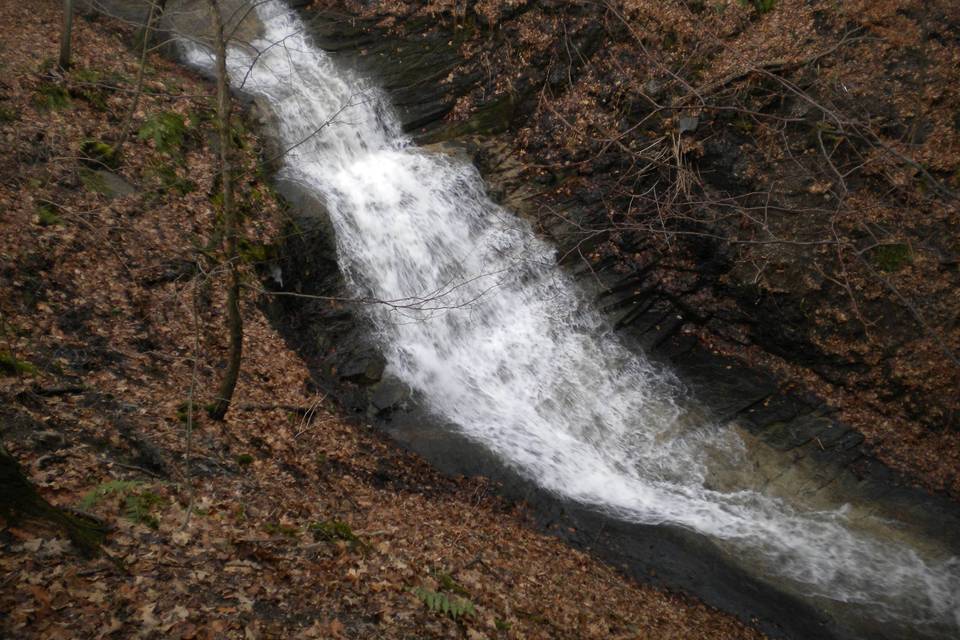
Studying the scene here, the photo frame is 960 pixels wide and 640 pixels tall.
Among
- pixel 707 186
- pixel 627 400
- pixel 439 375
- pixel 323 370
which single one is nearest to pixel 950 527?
pixel 627 400

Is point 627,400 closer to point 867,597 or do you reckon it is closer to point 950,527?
point 867,597

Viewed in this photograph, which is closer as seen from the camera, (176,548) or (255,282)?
(176,548)

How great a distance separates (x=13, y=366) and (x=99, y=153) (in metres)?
4.76

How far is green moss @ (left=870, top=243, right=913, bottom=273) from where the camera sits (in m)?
10.6

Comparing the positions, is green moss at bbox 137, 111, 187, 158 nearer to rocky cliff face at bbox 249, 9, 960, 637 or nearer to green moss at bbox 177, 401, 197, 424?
rocky cliff face at bbox 249, 9, 960, 637

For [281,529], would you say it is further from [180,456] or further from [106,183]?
[106,183]

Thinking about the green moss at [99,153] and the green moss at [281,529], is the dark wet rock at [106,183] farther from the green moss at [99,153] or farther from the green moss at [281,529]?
Result: the green moss at [281,529]

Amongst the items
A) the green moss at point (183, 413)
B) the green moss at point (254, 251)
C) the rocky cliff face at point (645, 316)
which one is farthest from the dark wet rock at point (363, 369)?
the green moss at point (183, 413)

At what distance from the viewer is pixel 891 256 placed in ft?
35.2

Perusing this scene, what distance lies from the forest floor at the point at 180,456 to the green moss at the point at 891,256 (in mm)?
7475

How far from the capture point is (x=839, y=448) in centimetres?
1069

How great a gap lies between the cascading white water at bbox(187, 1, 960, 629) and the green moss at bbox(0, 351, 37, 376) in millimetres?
4847

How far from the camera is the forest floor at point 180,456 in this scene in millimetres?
3867

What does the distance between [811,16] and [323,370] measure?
1241 cm
